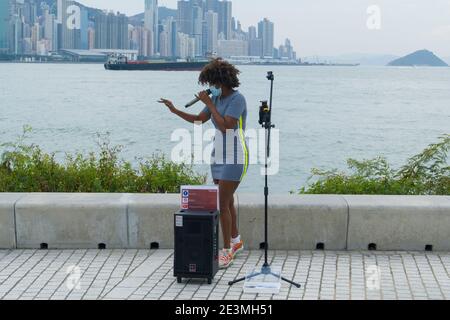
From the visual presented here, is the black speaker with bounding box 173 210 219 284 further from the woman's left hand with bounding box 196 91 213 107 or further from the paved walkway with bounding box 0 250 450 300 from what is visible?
the woman's left hand with bounding box 196 91 213 107

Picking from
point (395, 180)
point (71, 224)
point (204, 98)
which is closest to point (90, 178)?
point (71, 224)

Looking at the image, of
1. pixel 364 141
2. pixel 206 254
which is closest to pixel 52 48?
pixel 364 141

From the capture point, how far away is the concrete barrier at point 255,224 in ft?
29.4

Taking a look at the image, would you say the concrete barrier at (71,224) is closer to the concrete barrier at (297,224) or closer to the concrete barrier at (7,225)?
the concrete barrier at (7,225)

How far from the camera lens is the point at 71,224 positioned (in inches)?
356

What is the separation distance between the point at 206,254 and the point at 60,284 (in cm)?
141

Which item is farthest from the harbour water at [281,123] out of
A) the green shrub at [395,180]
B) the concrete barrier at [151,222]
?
the concrete barrier at [151,222]

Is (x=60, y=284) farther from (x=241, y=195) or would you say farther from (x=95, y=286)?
(x=241, y=195)

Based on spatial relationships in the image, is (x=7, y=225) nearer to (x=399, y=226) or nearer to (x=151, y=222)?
(x=151, y=222)

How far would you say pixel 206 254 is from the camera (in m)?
7.60

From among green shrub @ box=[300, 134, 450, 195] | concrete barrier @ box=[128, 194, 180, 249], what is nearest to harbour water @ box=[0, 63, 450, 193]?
green shrub @ box=[300, 134, 450, 195]

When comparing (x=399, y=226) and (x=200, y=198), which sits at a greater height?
(x=200, y=198)

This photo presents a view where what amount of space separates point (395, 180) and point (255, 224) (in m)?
3.62
